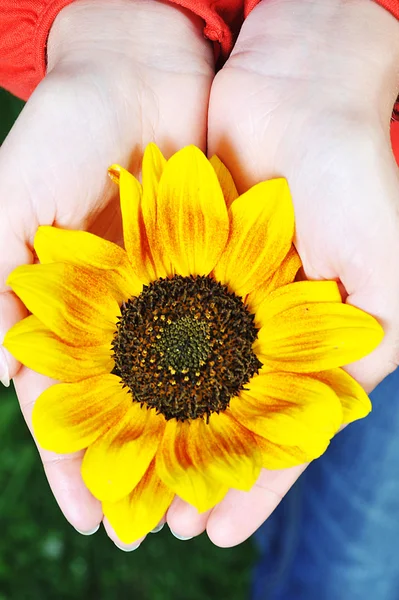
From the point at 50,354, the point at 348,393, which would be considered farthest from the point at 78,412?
the point at 348,393

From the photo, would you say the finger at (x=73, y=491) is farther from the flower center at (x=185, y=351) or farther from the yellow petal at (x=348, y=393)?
the yellow petal at (x=348, y=393)

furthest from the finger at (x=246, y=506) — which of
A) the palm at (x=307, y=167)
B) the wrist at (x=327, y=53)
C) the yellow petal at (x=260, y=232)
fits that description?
the wrist at (x=327, y=53)

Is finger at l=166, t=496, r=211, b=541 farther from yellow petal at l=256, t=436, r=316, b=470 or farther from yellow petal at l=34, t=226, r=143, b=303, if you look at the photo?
yellow petal at l=34, t=226, r=143, b=303

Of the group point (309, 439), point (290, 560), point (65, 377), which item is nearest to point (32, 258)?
point (65, 377)

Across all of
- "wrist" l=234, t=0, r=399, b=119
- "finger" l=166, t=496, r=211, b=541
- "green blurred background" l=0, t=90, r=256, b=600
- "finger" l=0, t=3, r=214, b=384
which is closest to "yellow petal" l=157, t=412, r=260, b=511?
"finger" l=166, t=496, r=211, b=541

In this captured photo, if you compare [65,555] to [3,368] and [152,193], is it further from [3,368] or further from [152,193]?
[152,193]
